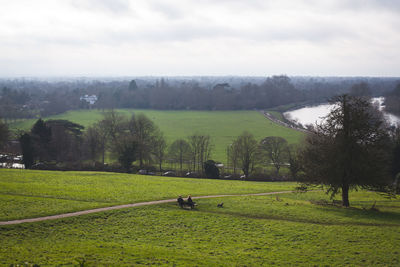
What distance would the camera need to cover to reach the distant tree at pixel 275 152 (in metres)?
55.7

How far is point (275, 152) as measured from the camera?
5588 centimetres

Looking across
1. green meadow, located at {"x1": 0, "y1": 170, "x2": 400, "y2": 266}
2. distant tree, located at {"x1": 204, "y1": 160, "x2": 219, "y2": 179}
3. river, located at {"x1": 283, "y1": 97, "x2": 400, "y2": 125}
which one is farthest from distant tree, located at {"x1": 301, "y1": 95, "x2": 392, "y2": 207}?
river, located at {"x1": 283, "y1": 97, "x2": 400, "y2": 125}

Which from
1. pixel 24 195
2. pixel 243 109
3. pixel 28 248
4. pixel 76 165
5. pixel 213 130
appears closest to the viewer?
pixel 28 248

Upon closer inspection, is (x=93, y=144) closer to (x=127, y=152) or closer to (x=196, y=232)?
(x=127, y=152)

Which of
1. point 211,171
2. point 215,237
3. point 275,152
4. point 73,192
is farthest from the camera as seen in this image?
point 275,152

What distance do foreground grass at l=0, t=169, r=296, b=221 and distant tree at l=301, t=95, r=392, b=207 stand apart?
327 inches

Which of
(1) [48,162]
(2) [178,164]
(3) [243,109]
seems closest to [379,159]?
(2) [178,164]

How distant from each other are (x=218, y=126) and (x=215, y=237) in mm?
94877

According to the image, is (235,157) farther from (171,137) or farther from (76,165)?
(171,137)

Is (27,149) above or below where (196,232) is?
above

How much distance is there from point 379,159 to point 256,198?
10038 millimetres

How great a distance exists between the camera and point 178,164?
2400 inches

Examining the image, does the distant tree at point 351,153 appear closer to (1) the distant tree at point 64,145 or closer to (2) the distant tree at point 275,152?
(2) the distant tree at point 275,152

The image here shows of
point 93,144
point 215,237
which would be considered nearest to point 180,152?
point 93,144
